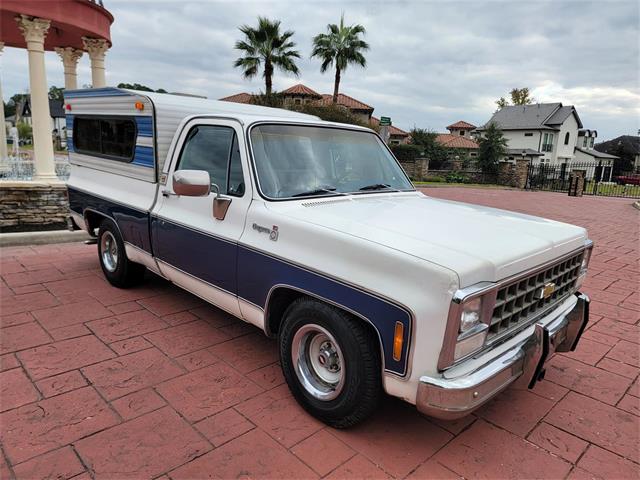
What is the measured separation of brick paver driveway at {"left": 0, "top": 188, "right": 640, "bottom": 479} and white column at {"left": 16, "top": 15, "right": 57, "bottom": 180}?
5620 mm

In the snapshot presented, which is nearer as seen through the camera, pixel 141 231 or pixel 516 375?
pixel 516 375

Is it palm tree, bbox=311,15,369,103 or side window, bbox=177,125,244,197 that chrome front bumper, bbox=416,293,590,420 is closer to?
side window, bbox=177,125,244,197

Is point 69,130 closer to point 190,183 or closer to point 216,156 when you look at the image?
point 216,156

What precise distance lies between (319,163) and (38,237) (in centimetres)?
575

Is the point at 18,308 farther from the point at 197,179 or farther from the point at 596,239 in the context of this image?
the point at 596,239

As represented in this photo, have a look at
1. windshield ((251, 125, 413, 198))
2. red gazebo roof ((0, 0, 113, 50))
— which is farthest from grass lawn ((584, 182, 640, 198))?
red gazebo roof ((0, 0, 113, 50))

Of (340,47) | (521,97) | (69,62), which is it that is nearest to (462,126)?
(521,97)

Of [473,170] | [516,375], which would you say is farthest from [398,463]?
[473,170]

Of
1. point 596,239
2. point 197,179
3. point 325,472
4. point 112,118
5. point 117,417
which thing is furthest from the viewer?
point 596,239

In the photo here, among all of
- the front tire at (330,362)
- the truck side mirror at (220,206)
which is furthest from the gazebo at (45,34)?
the front tire at (330,362)

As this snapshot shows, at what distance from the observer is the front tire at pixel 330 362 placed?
8.05ft

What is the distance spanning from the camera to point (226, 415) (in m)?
2.87

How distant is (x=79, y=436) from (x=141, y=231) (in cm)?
213

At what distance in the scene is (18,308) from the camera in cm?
445
